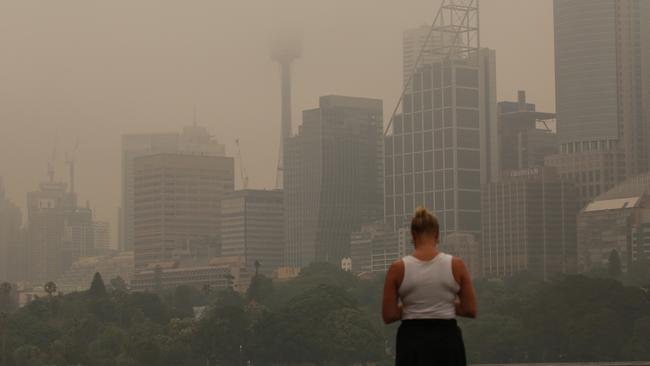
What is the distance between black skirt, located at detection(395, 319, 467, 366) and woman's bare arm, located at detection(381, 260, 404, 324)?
151 millimetres

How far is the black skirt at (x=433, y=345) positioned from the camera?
14.2 m

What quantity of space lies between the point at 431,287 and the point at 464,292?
0.32m

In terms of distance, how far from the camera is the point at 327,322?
170000 mm

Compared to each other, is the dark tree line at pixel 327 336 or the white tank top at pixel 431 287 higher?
the white tank top at pixel 431 287

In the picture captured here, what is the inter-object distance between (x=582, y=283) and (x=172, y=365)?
46.2 m

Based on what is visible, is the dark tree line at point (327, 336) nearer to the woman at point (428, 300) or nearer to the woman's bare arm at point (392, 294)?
the woman at point (428, 300)

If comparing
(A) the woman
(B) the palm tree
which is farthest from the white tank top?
(B) the palm tree

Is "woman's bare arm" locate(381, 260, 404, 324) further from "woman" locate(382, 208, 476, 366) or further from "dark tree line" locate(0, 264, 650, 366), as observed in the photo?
"dark tree line" locate(0, 264, 650, 366)

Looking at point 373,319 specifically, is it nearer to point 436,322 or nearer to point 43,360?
point 43,360

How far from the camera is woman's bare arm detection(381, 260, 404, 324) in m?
14.2

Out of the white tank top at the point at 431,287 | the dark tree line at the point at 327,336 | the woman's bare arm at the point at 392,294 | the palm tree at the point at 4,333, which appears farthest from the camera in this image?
the palm tree at the point at 4,333

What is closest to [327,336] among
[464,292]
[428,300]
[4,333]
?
[4,333]

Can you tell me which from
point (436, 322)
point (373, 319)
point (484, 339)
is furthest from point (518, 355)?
point (436, 322)

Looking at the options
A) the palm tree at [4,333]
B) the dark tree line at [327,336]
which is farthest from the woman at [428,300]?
the palm tree at [4,333]
